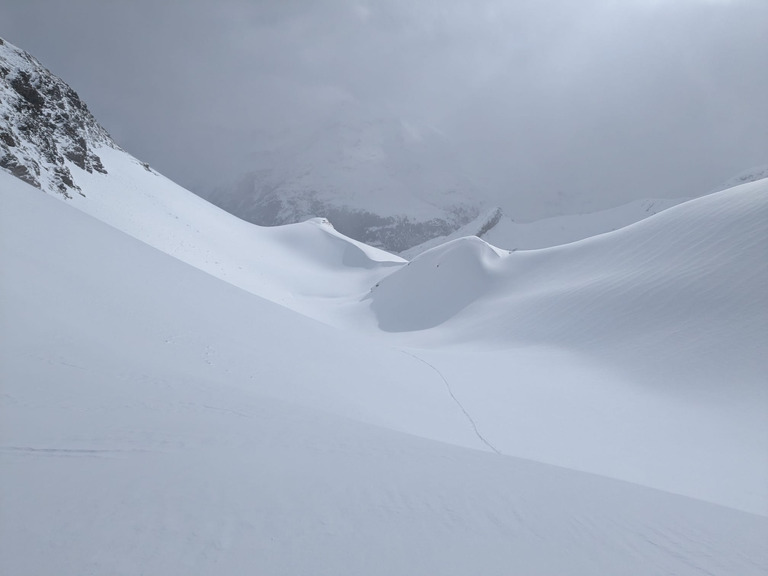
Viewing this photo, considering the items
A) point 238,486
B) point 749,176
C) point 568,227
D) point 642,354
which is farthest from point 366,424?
point 749,176

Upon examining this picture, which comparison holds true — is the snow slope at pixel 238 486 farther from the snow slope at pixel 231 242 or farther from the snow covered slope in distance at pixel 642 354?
the snow slope at pixel 231 242

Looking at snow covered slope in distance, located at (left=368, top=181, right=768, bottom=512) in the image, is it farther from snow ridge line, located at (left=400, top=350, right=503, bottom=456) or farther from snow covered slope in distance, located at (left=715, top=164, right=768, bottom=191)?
snow covered slope in distance, located at (left=715, top=164, right=768, bottom=191)

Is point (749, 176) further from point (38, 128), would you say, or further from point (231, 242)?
point (38, 128)

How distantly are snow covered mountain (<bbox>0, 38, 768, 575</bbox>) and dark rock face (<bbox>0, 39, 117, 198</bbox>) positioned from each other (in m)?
14.1

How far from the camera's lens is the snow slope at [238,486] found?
6.75 feet

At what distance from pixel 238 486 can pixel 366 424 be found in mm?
2318

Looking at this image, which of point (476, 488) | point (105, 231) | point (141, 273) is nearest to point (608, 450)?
point (476, 488)

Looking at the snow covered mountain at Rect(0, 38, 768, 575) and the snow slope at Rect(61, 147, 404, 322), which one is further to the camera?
the snow slope at Rect(61, 147, 404, 322)

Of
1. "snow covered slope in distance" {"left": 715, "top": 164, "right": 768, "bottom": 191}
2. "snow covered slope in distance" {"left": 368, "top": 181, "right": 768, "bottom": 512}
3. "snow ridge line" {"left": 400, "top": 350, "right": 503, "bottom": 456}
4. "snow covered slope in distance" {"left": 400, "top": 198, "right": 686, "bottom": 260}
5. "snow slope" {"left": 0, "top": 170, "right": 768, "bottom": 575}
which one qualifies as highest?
"snow covered slope in distance" {"left": 715, "top": 164, "right": 768, "bottom": 191}

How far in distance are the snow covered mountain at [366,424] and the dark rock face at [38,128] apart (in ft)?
46.1

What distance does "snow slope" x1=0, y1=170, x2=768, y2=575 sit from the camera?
2059 millimetres

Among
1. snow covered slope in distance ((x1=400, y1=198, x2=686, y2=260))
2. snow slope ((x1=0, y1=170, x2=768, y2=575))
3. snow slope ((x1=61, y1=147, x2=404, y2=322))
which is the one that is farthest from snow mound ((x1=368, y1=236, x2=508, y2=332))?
snow covered slope in distance ((x1=400, y1=198, x2=686, y2=260))

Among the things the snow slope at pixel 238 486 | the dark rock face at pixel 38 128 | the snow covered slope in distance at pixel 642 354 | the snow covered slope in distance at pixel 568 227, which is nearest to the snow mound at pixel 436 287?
the snow covered slope in distance at pixel 642 354

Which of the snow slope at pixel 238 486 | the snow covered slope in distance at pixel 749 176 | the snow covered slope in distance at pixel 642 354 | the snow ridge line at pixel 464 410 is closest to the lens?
the snow slope at pixel 238 486
